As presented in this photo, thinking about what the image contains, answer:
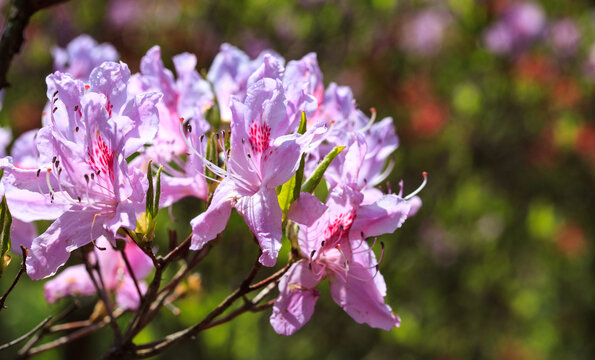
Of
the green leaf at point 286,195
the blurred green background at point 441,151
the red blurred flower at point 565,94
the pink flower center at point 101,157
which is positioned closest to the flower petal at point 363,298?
the green leaf at point 286,195

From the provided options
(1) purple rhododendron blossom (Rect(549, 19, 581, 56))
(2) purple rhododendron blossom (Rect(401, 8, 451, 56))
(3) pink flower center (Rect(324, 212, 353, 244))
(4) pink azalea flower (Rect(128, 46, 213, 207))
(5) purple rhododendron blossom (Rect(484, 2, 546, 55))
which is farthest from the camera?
(1) purple rhododendron blossom (Rect(549, 19, 581, 56))

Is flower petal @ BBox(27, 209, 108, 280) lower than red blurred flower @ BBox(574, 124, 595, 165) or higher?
higher

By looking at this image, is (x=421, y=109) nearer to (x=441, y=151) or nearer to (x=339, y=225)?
(x=441, y=151)

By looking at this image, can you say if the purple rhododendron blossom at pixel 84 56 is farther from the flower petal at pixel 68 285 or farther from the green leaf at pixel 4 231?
the green leaf at pixel 4 231

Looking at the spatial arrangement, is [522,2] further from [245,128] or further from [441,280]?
[245,128]

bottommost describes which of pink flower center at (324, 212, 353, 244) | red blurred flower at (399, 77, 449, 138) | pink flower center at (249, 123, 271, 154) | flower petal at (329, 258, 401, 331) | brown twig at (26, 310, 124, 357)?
red blurred flower at (399, 77, 449, 138)

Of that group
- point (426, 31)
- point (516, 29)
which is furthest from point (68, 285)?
point (426, 31)

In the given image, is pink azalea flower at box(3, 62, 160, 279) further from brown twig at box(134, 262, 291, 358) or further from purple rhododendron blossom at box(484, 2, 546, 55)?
purple rhododendron blossom at box(484, 2, 546, 55)

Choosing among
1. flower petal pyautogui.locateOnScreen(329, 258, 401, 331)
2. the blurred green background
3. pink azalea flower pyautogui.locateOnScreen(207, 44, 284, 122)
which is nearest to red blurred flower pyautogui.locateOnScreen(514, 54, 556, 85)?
the blurred green background
